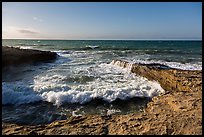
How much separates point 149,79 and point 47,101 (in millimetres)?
4823

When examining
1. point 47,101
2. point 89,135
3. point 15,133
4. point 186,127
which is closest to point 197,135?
point 186,127

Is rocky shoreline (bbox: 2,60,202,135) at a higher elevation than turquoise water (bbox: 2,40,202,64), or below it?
below

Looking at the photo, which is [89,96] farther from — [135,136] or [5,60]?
[5,60]

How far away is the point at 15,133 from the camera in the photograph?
3705 millimetres

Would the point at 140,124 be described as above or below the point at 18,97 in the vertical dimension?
above

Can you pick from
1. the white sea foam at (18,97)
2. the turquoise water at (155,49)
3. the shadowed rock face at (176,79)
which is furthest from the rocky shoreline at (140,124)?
the turquoise water at (155,49)

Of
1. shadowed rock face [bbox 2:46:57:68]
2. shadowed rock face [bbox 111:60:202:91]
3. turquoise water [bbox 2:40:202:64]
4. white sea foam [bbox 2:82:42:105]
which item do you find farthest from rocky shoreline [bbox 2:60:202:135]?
turquoise water [bbox 2:40:202:64]

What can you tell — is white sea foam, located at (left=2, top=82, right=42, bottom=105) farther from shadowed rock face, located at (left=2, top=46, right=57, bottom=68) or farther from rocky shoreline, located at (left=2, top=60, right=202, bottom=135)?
shadowed rock face, located at (left=2, top=46, right=57, bottom=68)

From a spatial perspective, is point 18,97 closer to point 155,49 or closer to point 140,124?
point 140,124

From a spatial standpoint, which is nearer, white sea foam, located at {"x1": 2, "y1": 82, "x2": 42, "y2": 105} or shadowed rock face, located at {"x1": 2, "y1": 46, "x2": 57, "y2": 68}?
white sea foam, located at {"x1": 2, "y1": 82, "x2": 42, "y2": 105}

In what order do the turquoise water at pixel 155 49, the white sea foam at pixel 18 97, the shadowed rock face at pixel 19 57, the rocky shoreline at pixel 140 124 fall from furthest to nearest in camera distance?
the turquoise water at pixel 155 49 < the shadowed rock face at pixel 19 57 < the white sea foam at pixel 18 97 < the rocky shoreline at pixel 140 124

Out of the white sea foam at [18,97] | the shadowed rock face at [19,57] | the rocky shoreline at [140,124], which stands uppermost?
the shadowed rock face at [19,57]

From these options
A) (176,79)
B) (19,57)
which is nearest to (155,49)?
(19,57)

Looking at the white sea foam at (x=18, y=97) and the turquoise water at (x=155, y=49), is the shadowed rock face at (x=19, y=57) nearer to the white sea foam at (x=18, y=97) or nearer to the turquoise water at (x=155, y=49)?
the white sea foam at (x=18, y=97)
